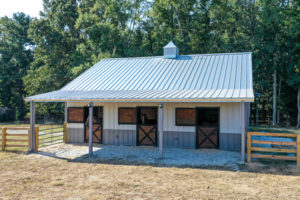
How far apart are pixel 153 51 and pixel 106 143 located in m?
15.7

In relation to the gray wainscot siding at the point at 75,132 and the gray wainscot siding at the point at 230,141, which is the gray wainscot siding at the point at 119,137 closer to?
the gray wainscot siding at the point at 75,132

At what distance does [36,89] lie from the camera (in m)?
26.3

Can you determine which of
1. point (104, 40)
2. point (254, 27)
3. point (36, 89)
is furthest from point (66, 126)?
point (254, 27)

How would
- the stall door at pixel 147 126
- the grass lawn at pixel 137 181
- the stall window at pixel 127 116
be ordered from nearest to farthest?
the grass lawn at pixel 137 181, the stall door at pixel 147 126, the stall window at pixel 127 116

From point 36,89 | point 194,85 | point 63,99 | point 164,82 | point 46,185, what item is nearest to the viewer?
point 46,185

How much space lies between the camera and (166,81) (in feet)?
41.4

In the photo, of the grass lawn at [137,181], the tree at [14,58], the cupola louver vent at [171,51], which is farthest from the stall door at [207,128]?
the tree at [14,58]

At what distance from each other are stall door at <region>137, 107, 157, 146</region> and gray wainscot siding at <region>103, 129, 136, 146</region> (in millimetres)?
327

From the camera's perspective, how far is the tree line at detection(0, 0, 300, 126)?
2361 centimetres

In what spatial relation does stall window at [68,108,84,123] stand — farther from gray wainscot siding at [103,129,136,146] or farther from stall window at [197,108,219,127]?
stall window at [197,108,219,127]

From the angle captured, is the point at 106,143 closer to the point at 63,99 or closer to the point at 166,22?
the point at 63,99

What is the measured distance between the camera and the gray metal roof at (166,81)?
10125 mm

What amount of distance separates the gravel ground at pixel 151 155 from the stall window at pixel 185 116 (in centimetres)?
113

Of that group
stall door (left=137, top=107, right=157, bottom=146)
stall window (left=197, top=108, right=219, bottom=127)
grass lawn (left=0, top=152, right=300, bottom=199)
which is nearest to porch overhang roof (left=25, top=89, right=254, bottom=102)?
stall window (left=197, top=108, right=219, bottom=127)
